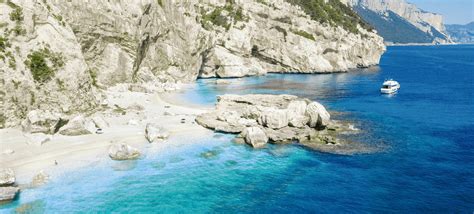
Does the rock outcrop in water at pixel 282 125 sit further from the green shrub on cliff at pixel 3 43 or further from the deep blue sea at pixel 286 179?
the green shrub on cliff at pixel 3 43

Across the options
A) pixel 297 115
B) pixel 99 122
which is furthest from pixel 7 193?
pixel 297 115

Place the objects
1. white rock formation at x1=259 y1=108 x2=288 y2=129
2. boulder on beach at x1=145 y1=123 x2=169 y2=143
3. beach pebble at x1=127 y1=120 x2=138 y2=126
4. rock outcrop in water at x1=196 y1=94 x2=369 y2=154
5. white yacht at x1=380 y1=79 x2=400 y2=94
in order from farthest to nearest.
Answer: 1. white yacht at x1=380 y1=79 x2=400 y2=94
2. beach pebble at x1=127 y1=120 x2=138 y2=126
3. white rock formation at x1=259 y1=108 x2=288 y2=129
4. rock outcrop in water at x1=196 y1=94 x2=369 y2=154
5. boulder on beach at x1=145 y1=123 x2=169 y2=143

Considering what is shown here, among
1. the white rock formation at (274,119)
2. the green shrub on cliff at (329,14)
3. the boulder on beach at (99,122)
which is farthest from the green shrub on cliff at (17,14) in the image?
the green shrub on cliff at (329,14)

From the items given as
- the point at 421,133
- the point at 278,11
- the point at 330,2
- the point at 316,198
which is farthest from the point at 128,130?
the point at 330,2

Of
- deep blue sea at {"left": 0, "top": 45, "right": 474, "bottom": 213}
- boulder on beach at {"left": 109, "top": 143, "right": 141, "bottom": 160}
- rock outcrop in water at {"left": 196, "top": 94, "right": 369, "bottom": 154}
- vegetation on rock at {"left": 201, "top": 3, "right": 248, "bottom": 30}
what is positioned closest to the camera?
deep blue sea at {"left": 0, "top": 45, "right": 474, "bottom": 213}

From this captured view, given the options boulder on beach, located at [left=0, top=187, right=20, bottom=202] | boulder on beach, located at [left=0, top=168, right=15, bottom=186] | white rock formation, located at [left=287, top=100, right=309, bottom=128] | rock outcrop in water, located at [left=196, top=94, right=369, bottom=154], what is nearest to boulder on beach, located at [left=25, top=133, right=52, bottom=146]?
boulder on beach, located at [left=0, top=168, right=15, bottom=186]

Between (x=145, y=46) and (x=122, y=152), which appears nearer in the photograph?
(x=122, y=152)

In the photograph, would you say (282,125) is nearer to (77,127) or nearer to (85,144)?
(85,144)

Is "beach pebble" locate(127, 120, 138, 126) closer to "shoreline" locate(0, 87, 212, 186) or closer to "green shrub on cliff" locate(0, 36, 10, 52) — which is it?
"shoreline" locate(0, 87, 212, 186)
